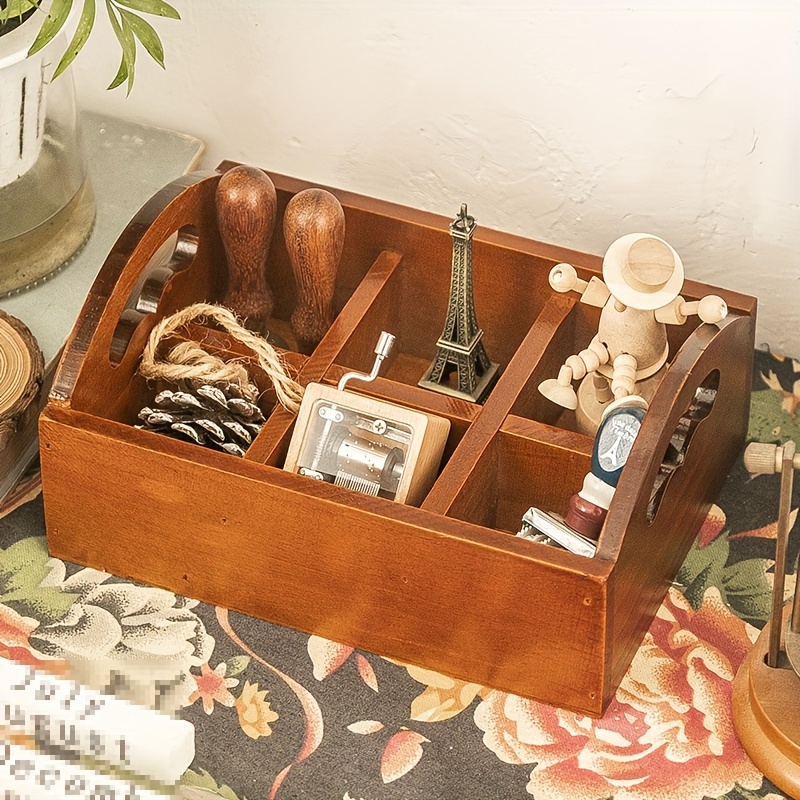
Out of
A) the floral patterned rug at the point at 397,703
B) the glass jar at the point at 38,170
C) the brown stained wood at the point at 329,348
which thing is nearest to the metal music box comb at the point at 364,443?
the brown stained wood at the point at 329,348

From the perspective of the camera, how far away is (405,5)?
113 cm

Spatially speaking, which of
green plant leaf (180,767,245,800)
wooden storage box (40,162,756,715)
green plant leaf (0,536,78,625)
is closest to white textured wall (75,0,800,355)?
wooden storage box (40,162,756,715)

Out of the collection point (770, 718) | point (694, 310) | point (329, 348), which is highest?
point (694, 310)

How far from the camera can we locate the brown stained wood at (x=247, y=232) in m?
1.03

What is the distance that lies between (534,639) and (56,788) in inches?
13.1

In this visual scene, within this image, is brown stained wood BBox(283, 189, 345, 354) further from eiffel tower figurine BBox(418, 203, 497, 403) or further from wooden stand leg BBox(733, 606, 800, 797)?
wooden stand leg BBox(733, 606, 800, 797)

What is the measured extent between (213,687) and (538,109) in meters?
0.55

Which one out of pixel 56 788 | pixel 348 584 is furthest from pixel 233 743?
pixel 56 788

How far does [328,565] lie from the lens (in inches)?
35.3

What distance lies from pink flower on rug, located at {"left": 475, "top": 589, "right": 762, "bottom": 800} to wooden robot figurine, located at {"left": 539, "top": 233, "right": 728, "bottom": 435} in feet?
0.60

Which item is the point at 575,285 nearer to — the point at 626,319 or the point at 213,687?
the point at 626,319

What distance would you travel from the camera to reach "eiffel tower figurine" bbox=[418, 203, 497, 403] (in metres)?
0.99

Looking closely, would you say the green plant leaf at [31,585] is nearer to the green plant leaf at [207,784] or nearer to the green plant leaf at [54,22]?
the green plant leaf at [207,784]

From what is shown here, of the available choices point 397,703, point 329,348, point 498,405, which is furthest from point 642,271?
point 397,703
